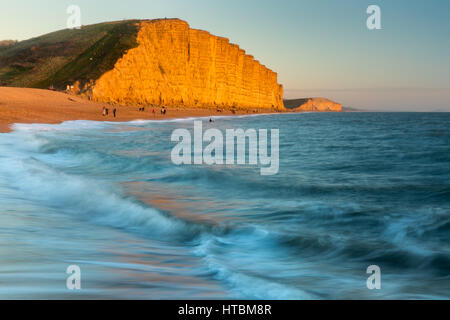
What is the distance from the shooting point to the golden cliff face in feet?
242

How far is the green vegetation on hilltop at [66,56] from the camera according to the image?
76.7m

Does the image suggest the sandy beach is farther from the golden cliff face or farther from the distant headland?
the golden cliff face

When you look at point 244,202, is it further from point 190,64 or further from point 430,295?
point 190,64

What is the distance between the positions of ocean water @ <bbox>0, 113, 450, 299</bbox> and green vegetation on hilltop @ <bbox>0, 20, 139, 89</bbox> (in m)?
63.3

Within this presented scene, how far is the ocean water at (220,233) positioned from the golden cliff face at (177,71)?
5906cm

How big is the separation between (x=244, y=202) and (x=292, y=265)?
13.5 feet

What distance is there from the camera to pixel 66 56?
329ft

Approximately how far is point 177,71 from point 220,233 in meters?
85.0

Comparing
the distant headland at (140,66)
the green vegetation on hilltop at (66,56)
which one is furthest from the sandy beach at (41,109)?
the green vegetation on hilltop at (66,56)
